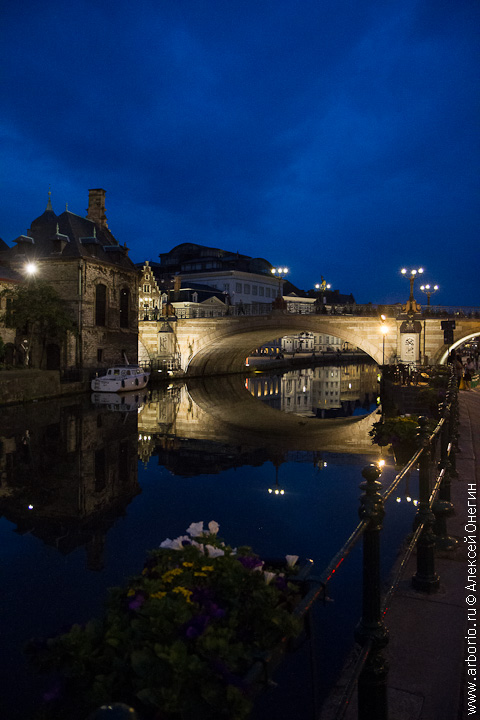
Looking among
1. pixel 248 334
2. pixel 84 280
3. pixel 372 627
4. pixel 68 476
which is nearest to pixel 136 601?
pixel 372 627

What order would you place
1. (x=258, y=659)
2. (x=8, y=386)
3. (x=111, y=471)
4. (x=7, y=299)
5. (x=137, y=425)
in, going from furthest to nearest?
(x=7, y=299) < (x=8, y=386) < (x=137, y=425) < (x=111, y=471) < (x=258, y=659)

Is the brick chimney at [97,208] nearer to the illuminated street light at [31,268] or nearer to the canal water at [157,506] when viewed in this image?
the illuminated street light at [31,268]

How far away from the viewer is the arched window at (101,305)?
116 feet

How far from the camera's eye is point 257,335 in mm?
42750

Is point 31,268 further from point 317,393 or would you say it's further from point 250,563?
point 250,563

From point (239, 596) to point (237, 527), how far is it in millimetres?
6164

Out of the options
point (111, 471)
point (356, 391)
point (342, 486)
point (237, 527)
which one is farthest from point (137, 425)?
point (356, 391)

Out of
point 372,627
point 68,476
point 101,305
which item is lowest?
point 68,476

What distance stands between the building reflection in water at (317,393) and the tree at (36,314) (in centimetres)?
1282

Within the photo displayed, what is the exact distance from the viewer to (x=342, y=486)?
36.4ft

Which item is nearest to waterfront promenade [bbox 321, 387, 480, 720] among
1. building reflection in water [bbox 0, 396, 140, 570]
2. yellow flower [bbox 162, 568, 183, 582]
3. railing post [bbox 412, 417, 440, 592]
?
railing post [bbox 412, 417, 440, 592]

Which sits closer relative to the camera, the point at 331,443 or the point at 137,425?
the point at 331,443

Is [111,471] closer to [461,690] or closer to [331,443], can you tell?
[331,443]

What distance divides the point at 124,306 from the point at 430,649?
3674 centimetres
